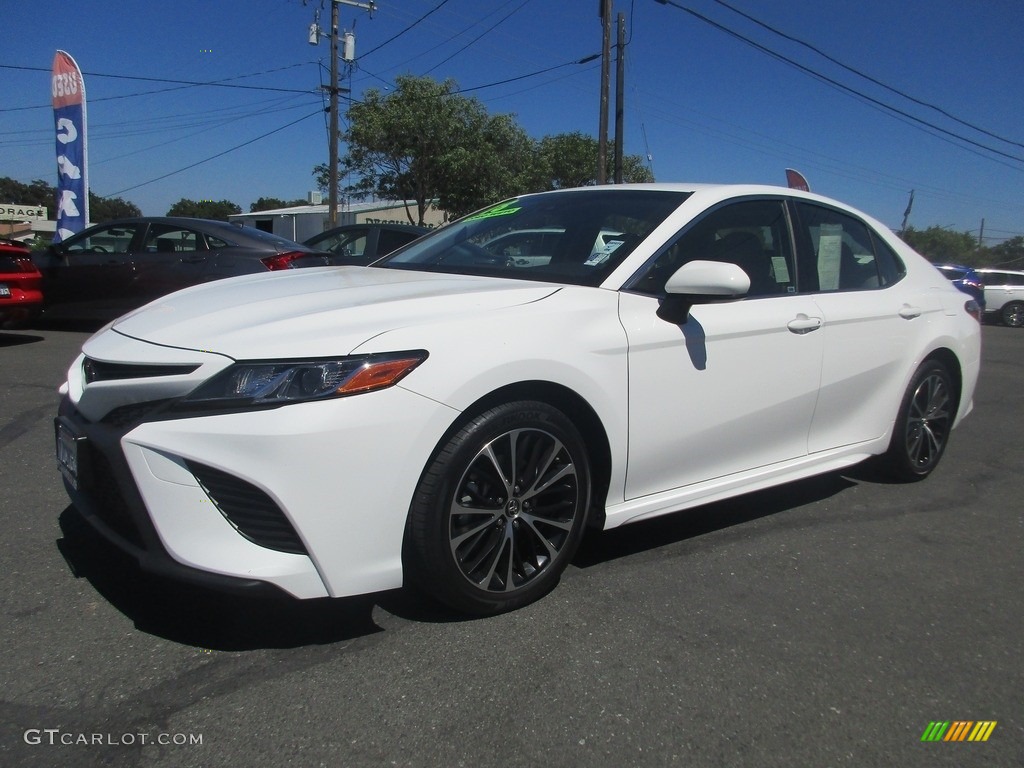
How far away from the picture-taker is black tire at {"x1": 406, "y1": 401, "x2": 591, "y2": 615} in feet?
8.36

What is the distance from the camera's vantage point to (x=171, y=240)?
30.2 feet

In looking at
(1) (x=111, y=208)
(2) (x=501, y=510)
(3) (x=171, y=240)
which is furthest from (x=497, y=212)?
(1) (x=111, y=208)

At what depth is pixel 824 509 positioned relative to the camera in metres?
4.23

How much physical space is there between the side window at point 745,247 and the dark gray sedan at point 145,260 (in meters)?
6.05

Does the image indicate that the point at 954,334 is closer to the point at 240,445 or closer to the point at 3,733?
the point at 240,445

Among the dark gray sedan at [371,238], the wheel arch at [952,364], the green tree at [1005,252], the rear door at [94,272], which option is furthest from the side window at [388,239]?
the green tree at [1005,252]

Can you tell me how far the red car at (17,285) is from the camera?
835cm

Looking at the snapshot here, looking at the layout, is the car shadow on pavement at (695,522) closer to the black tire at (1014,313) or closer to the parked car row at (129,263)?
the parked car row at (129,263)

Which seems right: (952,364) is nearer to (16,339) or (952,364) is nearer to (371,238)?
(371,238)

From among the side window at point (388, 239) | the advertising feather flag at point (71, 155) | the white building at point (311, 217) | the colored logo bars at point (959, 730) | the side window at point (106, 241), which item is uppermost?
the white building at point (311, 217)

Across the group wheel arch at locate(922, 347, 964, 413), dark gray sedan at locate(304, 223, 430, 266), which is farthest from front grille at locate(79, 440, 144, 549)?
dark gray sedan at locate(304, 223, 430, 266)

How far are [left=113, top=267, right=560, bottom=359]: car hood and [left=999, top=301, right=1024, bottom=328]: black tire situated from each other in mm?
22183

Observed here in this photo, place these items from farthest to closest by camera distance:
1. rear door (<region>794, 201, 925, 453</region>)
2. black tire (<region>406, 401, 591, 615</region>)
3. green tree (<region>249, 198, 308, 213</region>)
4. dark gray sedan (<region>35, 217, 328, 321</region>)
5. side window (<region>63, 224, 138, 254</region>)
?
green tree (<region>249, 198, 308, 213</region>) → side window (<region>63, 224, 138, 254</region>) → dark gray sedan (<region>35, 217, 328, 321</region>) → rear door (<region>794, 201, 925, 453</region>) → black tire (<region>406, 401, 591, 615</region>)

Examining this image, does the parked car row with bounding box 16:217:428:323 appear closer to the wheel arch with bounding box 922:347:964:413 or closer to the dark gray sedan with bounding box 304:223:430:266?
the dark gray sedan with bounding box 304:223:430:266
